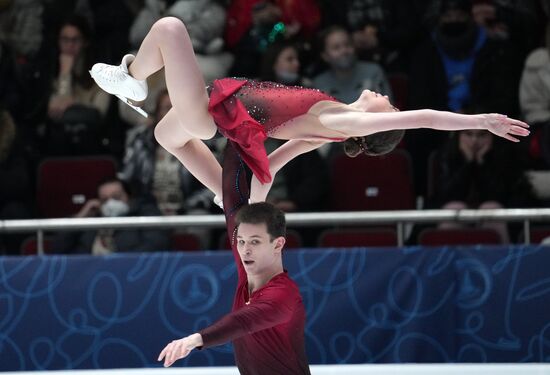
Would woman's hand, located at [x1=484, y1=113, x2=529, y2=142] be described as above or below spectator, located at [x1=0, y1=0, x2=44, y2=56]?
below

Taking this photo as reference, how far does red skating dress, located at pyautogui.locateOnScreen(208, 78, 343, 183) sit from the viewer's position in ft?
→ 15.8

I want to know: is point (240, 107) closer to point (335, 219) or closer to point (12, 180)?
point (335, 219)

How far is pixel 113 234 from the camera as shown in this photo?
722 centimetres

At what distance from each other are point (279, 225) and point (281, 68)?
10.6 feet

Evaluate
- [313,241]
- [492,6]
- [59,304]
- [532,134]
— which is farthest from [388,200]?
[59,304]

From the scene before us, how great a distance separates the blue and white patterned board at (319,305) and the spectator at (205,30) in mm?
2115

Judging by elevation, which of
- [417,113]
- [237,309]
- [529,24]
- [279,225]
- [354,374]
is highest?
[529,24]

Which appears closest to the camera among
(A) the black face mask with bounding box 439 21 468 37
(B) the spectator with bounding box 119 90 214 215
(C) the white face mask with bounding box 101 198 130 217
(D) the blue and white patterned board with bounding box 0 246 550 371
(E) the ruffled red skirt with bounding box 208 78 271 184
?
(E) the ruffled red skirt with bounding box 208 78 271 184

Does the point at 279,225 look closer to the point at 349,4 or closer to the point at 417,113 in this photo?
the point at 417,113

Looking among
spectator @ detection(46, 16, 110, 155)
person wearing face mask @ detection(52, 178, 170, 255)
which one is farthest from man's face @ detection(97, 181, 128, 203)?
spectator @ detection(46, 16, 110, 155)

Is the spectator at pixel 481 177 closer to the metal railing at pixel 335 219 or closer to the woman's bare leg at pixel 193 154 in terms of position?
the metal railing at pixel 335 219

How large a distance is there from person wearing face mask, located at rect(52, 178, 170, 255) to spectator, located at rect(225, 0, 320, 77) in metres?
1.31

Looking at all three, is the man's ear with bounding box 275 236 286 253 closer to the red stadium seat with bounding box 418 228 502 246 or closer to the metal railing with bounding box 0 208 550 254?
the metal railing with bounding box 0 208 550 254

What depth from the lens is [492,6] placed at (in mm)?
8195
